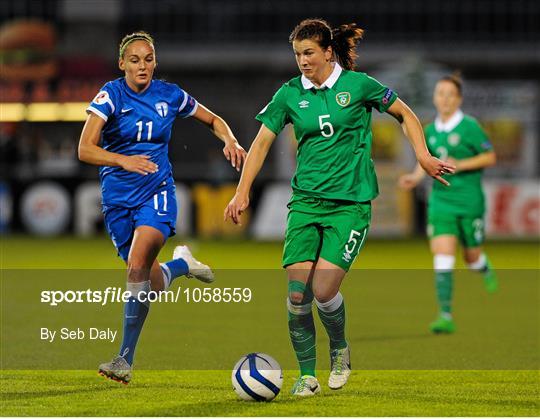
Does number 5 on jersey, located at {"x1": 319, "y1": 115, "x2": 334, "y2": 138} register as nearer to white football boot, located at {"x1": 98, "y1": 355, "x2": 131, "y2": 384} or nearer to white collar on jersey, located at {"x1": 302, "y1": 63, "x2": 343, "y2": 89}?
white collar on jersey, located at {"x1": 302, "y1": 63, "x2": 343, "y2": 89}

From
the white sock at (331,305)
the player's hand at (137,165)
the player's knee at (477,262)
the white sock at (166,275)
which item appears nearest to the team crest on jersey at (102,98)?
the player's hand at (137,165)

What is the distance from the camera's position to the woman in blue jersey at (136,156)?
7.76 m

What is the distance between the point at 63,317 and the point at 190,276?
3.49m

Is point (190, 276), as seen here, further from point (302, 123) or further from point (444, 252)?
point (444, 252)

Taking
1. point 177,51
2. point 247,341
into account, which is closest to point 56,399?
point 247,341

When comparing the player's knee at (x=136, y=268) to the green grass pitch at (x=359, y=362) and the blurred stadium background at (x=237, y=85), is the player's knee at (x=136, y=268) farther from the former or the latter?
the blurred stadium background at (x=237, y=85)

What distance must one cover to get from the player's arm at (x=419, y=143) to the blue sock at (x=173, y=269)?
2096mm

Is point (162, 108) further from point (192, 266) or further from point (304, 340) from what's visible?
point (304, 340)

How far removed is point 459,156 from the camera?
38.0 feet

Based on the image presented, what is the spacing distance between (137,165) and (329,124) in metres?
1.18

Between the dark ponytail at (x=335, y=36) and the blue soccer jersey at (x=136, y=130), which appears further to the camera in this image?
the blue soccer jersey at (x=136, y=130)

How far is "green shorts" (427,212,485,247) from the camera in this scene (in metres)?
11.5

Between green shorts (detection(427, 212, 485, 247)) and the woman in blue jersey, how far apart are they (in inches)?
150

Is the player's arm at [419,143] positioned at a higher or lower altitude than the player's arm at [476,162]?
higher
